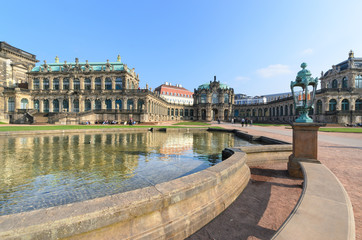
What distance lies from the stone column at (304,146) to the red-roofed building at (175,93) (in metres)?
84.2

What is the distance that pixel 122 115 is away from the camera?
4353 centimetres

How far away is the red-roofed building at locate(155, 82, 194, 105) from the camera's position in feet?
300

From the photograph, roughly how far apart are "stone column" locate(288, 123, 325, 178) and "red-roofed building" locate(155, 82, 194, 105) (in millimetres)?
84242

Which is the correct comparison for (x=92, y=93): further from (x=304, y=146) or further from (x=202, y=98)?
(x=304, y=146)

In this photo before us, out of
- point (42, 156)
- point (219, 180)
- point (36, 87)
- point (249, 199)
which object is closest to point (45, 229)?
point (219, 180)

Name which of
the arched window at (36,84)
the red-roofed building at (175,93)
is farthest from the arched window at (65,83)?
the red-roofed building at (175,93)

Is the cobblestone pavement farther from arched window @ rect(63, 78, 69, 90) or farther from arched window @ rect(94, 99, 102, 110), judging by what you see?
arched window @ rect(63, 78, 69, 90)

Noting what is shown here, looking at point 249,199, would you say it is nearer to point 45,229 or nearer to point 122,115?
point 45,229

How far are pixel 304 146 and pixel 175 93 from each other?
92332mm

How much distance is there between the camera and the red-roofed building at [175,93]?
9154 centimetres

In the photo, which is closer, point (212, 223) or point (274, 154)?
point (212, 223)

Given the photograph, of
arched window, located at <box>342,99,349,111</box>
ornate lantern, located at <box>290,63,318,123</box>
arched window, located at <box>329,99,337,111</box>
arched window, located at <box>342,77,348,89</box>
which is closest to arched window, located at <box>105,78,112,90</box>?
ornate lantern, located at <box>290,63,318,123</box>

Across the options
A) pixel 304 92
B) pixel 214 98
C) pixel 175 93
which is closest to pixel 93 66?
pixel 214 98

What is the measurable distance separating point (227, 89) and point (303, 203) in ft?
243
